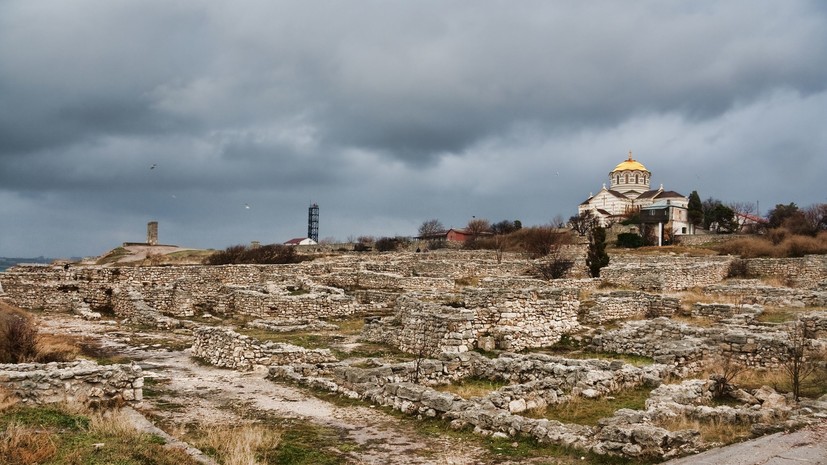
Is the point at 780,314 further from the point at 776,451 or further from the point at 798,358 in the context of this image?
the point at 776,451

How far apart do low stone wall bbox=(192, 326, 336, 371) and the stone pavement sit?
10.2 meters

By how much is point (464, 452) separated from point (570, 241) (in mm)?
62521

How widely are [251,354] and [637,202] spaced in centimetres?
10337

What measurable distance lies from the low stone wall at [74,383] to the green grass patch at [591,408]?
24.9ft

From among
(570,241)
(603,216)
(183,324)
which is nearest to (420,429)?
(183,324)

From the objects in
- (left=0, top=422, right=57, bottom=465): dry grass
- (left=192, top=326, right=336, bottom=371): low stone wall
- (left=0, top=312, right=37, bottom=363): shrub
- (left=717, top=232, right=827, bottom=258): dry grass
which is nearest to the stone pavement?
(left=0, top=422, right=57, bottom=465): dry grass

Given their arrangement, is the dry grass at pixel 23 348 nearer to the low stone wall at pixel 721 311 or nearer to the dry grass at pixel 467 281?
the low stone wall at pixel 721 311

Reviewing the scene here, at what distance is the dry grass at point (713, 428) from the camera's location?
30.1 feet

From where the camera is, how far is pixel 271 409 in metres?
11.9

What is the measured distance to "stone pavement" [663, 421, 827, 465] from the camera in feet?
25.4

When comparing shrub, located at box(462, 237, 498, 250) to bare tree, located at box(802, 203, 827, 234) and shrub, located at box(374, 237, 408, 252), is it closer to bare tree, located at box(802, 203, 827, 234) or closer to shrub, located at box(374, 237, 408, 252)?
shrub, located at box(374, 237, 408, 252)

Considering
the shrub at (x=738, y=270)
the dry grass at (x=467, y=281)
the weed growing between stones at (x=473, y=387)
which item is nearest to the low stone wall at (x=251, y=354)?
the weed growing between stones at (x=473, y=387)

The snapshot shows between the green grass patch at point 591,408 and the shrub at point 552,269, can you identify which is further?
the shrub at point 552,269

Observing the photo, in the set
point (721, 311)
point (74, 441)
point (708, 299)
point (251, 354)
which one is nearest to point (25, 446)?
point (74, 441)
